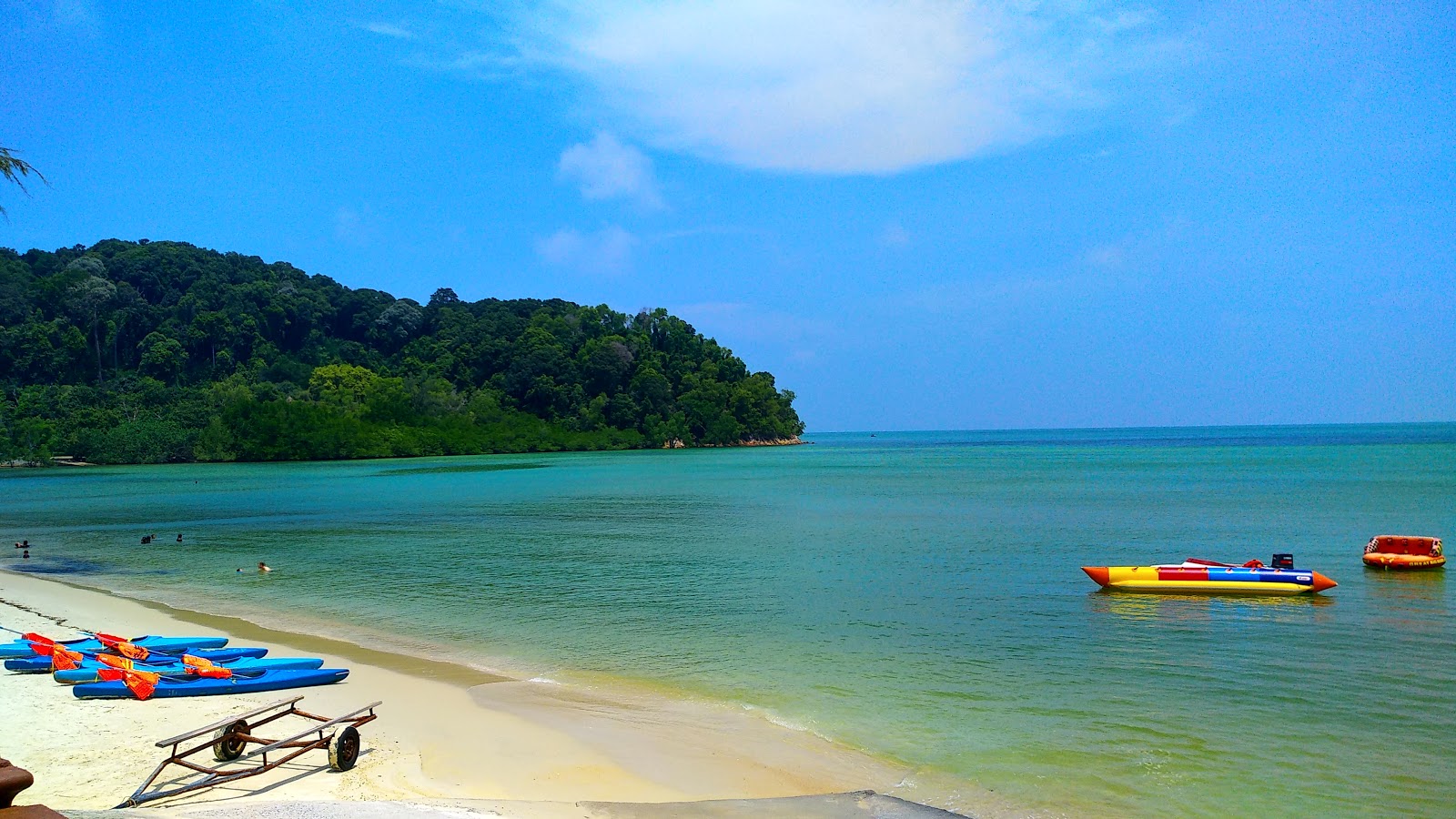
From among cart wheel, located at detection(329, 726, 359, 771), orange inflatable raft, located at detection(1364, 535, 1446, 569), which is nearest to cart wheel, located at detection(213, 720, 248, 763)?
cart wheel, located at detection(329, 726, 359, 771)

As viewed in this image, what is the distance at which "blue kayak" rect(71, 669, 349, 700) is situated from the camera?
1091 cm

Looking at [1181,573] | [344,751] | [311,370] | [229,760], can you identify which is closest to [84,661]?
[229,760]

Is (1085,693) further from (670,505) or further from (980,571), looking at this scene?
(670,505)

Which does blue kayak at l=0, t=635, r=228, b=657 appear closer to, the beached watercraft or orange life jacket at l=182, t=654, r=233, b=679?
orange life jacket at l=182, t=654, r=233, b=679

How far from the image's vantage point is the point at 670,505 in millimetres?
44156

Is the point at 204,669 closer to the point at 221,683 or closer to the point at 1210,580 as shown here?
the point at 221,683

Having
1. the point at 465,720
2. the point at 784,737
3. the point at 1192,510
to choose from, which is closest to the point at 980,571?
the point at 784,737

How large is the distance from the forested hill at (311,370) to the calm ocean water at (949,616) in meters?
67.9

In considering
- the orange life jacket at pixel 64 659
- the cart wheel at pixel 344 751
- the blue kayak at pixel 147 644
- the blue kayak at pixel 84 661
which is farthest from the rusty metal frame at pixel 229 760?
the blue kayak at pixel 147 644

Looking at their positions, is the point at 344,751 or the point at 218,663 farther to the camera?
the point at 218,663

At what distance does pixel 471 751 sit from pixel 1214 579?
15642 millimetres

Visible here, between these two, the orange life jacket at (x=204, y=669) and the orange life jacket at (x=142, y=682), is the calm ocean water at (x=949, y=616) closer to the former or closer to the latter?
the orange life jacket at (x=204, y=669)

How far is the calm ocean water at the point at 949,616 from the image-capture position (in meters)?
9.62

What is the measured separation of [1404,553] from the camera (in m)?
22.2
